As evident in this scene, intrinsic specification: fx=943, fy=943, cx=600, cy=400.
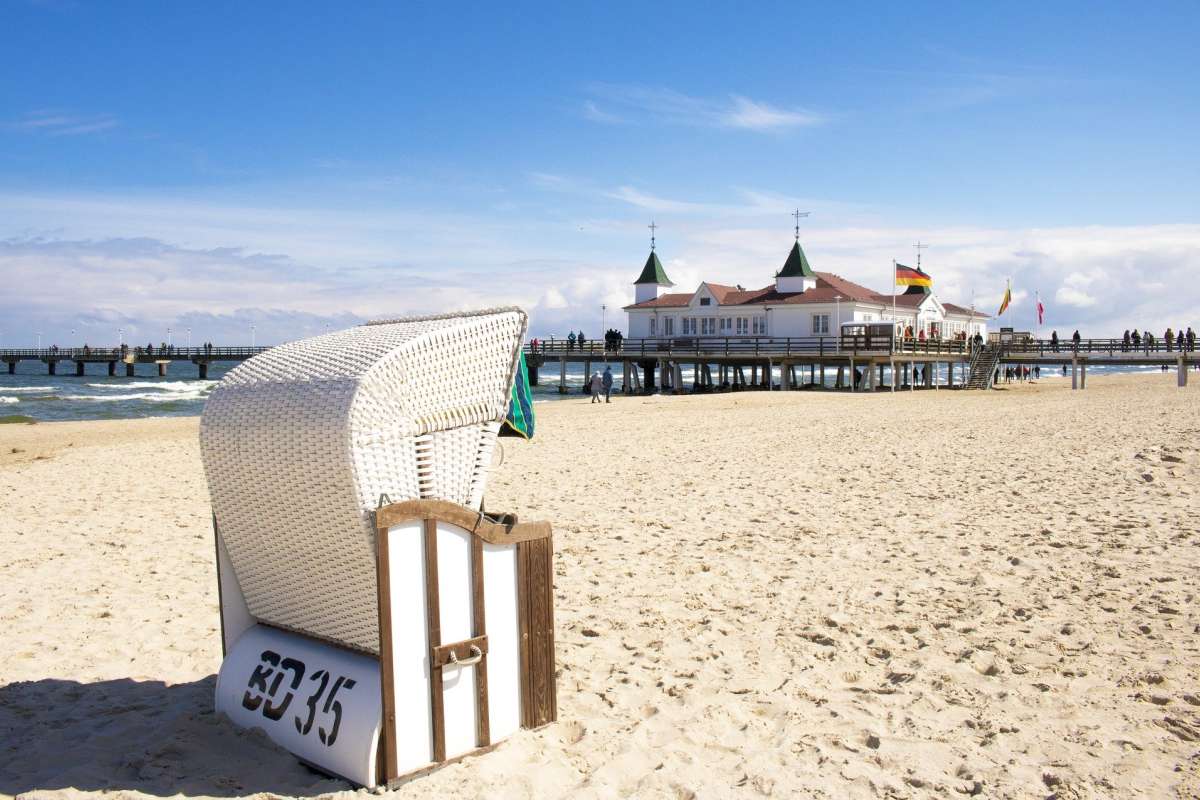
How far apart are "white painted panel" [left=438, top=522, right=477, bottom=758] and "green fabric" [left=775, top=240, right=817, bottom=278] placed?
44.4m

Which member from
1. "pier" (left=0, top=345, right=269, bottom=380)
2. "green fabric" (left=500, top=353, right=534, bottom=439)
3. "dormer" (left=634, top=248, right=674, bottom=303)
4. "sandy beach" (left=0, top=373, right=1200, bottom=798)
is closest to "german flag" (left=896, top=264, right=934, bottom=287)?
"dormer" (left=634, top=248, right=674, bottom=303)

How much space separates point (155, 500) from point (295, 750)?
7.90 m

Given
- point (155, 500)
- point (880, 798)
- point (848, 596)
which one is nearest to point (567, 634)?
point (848, 596)

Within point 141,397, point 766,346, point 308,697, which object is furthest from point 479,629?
point 141,397

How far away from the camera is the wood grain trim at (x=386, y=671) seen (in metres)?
3.51

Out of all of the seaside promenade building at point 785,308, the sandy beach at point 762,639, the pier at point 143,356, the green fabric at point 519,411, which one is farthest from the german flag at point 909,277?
the pier at point 143,356

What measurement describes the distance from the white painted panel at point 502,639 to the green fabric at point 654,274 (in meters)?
48.4

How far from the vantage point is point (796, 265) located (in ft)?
153

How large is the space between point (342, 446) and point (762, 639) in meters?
3.07

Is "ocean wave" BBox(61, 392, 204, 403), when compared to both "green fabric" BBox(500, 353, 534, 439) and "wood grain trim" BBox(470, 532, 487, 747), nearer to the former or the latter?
"green fabric" BBox(500, 353, 534, 439)

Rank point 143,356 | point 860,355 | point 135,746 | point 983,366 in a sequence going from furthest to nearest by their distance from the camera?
point 143,356, point 983,366, point 860,355, point 135,746

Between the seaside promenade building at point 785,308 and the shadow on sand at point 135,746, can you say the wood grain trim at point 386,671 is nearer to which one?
the shadow on sand at point 135,746

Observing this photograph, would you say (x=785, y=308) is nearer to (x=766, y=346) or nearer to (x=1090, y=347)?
(x=766, y=346)

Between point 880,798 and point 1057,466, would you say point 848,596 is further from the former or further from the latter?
point 1057,466
